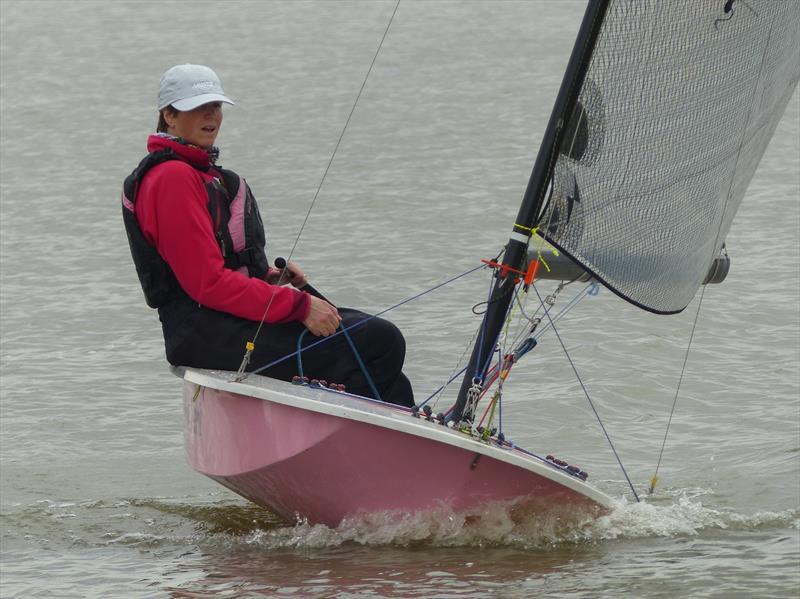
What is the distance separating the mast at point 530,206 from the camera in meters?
4.43

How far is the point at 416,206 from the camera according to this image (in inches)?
437

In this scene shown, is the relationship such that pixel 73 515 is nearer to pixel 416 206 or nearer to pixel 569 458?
pixel 569 458

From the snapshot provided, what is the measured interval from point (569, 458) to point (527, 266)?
1744 millimetres

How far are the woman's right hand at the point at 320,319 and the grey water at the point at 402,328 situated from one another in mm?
588

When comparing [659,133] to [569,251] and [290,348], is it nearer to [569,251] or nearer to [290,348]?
[569,251]

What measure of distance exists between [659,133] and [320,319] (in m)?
1.16

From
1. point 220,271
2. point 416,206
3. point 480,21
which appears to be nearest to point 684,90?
point 220,271

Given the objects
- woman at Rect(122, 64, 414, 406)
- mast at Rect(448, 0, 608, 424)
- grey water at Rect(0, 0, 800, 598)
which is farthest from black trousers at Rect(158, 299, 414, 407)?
grey water at Rect(0, 0, 800, 598)

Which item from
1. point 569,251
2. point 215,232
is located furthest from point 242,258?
point 569,251

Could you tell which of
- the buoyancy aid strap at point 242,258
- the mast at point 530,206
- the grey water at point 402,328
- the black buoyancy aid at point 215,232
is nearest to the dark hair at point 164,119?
the black buoyancy aid at point 215,232

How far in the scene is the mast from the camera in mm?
4434

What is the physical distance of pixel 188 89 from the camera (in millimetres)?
4582

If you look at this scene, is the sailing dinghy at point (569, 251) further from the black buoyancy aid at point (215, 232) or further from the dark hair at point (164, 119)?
the dark hair at point (164, 119)

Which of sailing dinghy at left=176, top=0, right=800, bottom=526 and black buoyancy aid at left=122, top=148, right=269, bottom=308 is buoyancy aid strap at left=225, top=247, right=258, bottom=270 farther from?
sailing dinghy at left=176, top=0, right=800, bottom=526
